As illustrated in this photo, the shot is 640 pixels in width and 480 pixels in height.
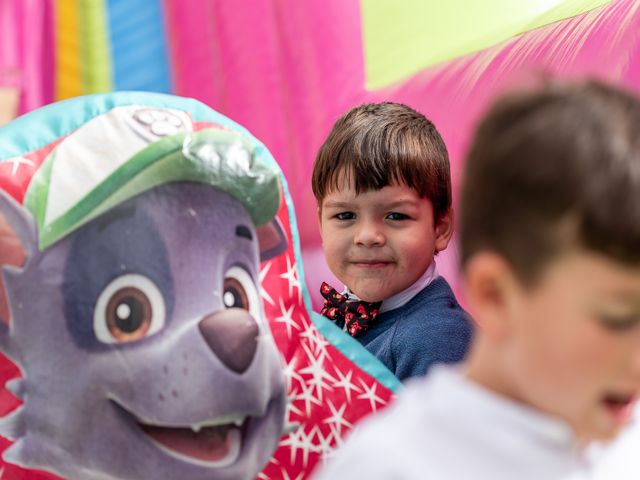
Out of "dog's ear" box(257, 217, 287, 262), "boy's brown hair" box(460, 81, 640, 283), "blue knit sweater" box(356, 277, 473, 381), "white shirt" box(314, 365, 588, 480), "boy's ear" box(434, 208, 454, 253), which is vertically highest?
"boy's brown hair" box(460, 81, 640, 283)

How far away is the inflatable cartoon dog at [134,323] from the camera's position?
0.81 metres

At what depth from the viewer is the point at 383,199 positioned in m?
1.09

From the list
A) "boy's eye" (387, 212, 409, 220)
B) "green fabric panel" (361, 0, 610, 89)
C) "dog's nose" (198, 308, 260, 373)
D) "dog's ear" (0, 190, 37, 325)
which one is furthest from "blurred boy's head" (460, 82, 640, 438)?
"green fabric panel" (361, 0, 610, 89)

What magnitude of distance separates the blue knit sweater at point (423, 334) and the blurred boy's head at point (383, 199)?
32 mm

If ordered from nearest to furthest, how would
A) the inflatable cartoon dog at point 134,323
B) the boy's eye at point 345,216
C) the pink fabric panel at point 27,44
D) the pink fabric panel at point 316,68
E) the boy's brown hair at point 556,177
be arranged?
the boy's brown hair at point 556,177 → the inflatable cartoon dog at point 134,323 → the pink fabric panel at point 316,68 → the boy's eye at point 345,216 → the pink fabric panel at point 27,44

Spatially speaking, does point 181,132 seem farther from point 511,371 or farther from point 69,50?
point 69,50

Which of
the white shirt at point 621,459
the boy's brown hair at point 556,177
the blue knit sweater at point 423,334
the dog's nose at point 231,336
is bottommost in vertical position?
the blue knit sweater at point 423,334

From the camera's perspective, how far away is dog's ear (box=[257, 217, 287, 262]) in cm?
91

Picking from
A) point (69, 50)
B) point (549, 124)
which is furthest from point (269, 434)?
point (69, 50)

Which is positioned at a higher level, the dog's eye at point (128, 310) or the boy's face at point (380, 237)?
the dog's eye at point (128, 310)

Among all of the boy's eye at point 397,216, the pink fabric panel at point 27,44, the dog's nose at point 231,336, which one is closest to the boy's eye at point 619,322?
the dog's nose at point 231,336

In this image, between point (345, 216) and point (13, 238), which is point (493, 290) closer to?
point (13, 238)

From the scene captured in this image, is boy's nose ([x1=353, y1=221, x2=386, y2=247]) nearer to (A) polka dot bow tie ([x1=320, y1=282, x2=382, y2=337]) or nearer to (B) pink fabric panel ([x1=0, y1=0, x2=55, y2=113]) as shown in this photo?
(A) polka dot bow tie ([x1=320, y1=282, x2=382, y2=337])

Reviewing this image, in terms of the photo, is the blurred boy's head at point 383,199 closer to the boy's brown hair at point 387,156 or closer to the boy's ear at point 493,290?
the boy's brown hair at point 387,156
